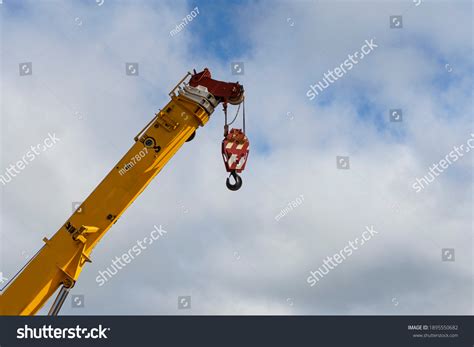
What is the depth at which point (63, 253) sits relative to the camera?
1067 cm

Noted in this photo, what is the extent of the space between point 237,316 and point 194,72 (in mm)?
4828

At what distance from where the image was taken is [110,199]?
35.4 ft

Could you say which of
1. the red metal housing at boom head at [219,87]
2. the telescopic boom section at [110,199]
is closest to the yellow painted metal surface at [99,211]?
the telescopic boom section at [110,199]

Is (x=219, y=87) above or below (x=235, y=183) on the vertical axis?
above

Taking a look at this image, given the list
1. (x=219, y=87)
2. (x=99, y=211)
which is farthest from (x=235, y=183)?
(x=99, y=211)

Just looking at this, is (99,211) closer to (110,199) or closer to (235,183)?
(110,199)

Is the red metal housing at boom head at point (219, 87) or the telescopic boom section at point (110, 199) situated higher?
the red metal housing at boom head at point (219, 87)

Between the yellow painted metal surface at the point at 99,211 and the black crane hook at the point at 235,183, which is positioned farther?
the black crane hook at the point at 235,183

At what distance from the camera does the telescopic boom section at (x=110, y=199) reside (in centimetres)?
1057

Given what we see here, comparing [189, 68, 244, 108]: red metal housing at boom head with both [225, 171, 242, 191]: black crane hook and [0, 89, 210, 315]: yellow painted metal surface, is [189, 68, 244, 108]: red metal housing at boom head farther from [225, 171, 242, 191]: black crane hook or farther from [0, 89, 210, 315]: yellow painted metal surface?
Result: [225, 171, 242, 191]: black crane hook

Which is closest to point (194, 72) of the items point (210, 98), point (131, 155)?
point (210, 98)

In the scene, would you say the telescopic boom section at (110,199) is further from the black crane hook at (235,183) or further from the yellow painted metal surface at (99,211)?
the black crane hook at (235,183)
